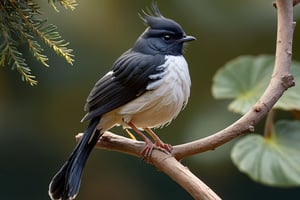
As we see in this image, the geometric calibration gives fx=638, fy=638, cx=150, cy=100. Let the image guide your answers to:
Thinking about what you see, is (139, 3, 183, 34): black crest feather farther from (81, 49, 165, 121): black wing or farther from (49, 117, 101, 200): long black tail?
(49, 117, 101, 200): long black tail

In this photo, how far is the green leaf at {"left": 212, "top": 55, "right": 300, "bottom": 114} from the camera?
1.90 meters

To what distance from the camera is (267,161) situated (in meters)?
1.86

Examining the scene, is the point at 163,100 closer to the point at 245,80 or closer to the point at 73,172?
the point at 73,172

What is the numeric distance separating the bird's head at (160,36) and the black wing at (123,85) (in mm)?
56

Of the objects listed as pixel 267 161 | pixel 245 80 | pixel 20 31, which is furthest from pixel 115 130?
pixel 20 31

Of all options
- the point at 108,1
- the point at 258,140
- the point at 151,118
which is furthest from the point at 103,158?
the point at 151,118

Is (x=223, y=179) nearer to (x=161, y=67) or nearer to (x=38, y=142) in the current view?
(x=38, y=142)

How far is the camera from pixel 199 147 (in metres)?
1.21

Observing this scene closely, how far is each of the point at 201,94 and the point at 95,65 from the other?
1.43ft

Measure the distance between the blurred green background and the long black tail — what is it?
1114mm

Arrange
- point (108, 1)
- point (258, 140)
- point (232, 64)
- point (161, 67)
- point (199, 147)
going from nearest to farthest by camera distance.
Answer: point (199, 147) < point (161, 67) < point (258, 140) < point (232, 64) < point (108, 1)

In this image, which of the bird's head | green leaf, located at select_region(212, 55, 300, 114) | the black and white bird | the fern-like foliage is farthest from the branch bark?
green leaf, located at select_region(212, 55, 300, 114)

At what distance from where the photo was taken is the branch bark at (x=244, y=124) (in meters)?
1.12

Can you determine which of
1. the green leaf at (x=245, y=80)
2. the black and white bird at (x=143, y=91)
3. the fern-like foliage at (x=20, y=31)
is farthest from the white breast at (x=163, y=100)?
the green leaf at (x=245, y=80)
